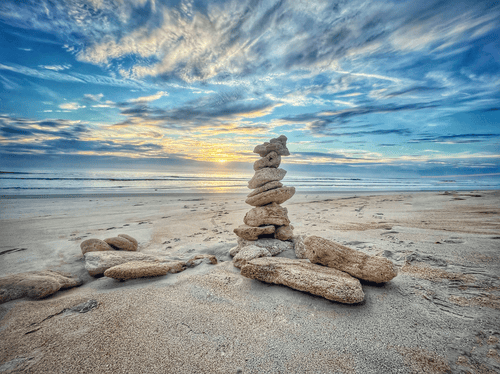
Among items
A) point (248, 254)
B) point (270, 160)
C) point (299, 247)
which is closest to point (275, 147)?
point (270, 160)

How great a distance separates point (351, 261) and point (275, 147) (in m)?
3.65

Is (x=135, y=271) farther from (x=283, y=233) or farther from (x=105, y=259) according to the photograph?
(x=283, y=233)

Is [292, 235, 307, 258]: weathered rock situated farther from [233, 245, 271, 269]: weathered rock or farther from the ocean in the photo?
the ocean

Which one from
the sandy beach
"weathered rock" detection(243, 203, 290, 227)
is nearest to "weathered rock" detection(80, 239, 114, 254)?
the sandy beach

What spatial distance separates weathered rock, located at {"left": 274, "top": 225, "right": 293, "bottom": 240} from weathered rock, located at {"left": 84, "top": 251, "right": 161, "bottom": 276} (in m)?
3.13

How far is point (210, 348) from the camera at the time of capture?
223 cm

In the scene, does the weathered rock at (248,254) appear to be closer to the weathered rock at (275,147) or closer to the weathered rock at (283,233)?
the weathered rock at (283,233)

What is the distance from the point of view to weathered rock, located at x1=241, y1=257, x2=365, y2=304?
279 centimetres

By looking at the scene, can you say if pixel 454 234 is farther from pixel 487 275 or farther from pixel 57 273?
pixel 57 273

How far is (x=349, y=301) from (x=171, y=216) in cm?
878

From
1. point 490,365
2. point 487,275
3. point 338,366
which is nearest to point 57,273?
point 338,366

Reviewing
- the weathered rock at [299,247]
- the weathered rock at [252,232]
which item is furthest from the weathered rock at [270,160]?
the weathered rock at [299,247]

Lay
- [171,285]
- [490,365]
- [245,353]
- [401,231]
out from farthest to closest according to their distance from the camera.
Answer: [401,231], [171,285], [245,353], [490,365]

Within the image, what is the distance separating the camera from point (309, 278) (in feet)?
10.2
